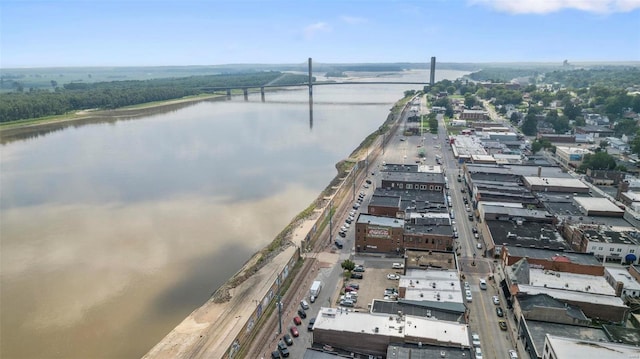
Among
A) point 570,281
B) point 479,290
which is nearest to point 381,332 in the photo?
point 479,290

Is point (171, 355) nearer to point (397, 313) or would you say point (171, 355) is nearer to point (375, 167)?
point (397, 313)

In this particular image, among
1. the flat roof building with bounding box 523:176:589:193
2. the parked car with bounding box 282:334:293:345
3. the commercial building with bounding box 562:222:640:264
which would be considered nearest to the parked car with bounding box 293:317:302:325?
the parked car with bounding box 282:334:293:345

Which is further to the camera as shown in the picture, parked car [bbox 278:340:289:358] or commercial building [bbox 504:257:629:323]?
commercial building [bbox 504:257:629:323]

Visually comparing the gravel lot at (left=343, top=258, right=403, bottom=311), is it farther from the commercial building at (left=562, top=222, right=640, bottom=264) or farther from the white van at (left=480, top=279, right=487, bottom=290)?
the commercial building at (left=562, top=222, right=640, bottom=264)

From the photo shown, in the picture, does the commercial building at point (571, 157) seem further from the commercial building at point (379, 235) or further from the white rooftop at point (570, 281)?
the commercial building at point (379, 235)

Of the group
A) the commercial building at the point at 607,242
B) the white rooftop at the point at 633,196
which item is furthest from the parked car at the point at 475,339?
the white rooftop at the point at 633,196

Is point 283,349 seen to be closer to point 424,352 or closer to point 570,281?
point 424,352

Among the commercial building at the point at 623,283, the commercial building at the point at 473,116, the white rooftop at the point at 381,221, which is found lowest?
the commercial building at the point at 623,283
